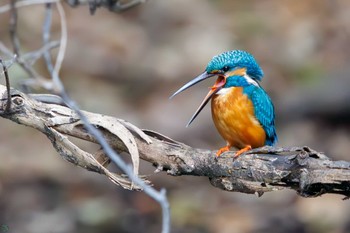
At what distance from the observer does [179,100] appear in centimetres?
779

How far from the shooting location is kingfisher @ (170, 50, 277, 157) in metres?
4.10

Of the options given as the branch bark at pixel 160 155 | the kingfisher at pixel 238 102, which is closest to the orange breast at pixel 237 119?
the kingfisher at pixel 238 102

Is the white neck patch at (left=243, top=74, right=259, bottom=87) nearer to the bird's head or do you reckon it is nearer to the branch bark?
the bird's head

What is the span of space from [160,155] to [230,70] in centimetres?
88

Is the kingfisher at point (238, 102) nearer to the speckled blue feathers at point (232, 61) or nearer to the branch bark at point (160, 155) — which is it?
the speckled blue feathers at point (232, 61)

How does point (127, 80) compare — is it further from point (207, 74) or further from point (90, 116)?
point (90, 116)

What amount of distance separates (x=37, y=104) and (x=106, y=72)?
17.9 feet

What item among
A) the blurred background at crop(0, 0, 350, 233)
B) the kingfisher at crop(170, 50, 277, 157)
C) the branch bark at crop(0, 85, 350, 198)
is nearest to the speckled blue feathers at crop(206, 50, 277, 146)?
the kingfisher at crop(170, 50, 277, 157)

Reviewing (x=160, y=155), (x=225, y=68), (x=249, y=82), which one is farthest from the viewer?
(x=249, y=82)

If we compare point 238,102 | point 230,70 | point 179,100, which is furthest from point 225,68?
point 179,100

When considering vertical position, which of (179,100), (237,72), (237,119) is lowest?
(179,100)

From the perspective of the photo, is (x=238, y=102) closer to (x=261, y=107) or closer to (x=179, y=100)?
(x=261, y=107)

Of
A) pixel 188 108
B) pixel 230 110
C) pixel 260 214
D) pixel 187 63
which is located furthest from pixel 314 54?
pixel 230 110

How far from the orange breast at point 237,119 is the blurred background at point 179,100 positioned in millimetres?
1555
